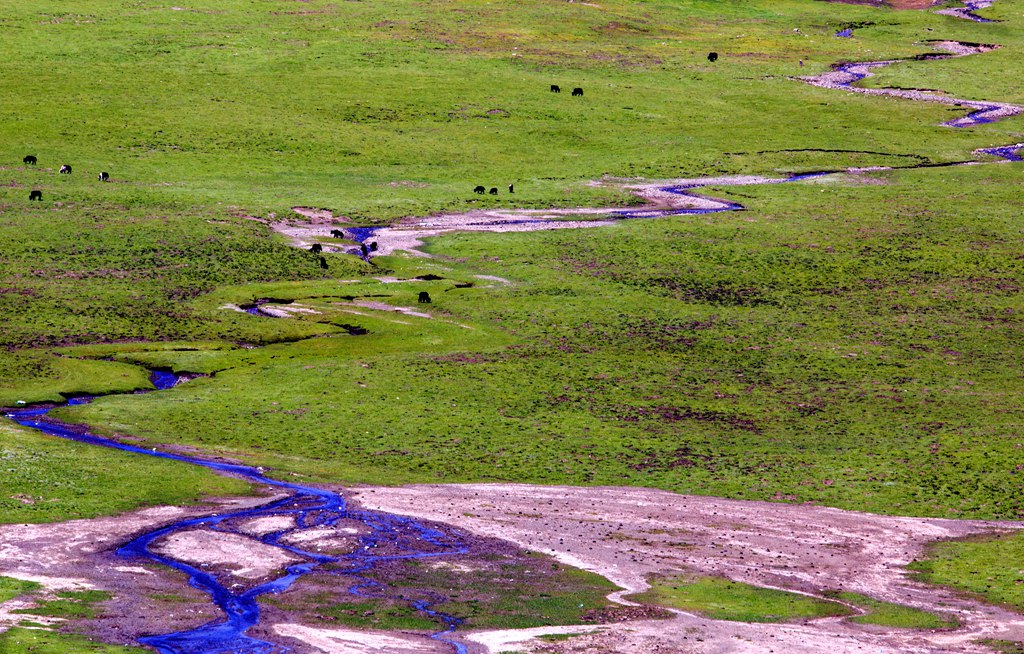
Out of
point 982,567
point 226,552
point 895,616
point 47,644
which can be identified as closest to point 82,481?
point 226,552

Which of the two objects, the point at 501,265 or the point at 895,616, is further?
the point at 501,265

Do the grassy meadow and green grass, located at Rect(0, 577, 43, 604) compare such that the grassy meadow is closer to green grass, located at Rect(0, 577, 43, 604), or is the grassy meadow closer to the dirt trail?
the dirt trail

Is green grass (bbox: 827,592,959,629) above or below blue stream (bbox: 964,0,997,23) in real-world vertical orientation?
below

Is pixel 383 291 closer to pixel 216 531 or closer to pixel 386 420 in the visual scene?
pixel 386 420

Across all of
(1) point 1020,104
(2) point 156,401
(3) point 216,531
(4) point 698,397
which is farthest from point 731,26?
(3) point 216,531

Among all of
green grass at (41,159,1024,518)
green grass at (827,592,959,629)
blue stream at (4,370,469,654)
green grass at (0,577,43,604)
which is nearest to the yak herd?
green grass at (41,159,1024,518)

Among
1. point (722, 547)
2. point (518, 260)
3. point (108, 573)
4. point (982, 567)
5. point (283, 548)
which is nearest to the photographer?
point (108, 573)

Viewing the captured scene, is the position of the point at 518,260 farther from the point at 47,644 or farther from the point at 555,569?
the point at 47,644
